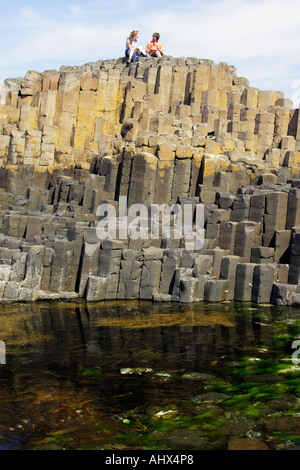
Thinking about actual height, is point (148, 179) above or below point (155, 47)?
below

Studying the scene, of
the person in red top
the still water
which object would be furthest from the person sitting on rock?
the still water

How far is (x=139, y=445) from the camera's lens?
6.32 m

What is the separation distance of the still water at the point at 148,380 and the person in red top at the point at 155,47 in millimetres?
23755

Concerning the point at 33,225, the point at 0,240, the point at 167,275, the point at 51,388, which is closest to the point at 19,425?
the point at 51,388

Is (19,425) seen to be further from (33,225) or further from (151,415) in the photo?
(33,225)

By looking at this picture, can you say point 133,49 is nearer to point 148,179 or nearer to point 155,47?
point 155,47

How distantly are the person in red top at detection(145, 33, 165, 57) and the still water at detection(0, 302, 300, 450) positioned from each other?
23755 millimetres

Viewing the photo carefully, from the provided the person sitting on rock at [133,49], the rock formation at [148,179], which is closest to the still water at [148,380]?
the rock formation at [148,179]

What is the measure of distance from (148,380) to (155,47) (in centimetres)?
2855

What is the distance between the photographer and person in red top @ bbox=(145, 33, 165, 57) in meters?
33.1

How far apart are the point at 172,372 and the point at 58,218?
1101 centimetres

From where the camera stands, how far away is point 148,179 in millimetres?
21422

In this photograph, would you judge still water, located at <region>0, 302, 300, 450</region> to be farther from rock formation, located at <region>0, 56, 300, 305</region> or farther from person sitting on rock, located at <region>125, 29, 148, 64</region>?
person sitting on rock, located at <region>125, 29, 148, 64</region>

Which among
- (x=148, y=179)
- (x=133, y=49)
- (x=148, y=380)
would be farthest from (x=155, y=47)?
(x=148, y=380)
